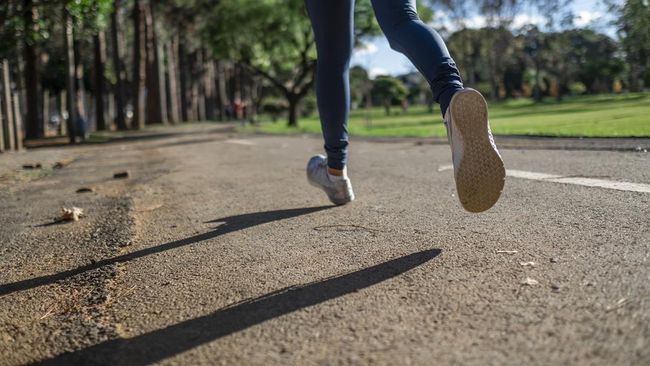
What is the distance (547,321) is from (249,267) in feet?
3.44

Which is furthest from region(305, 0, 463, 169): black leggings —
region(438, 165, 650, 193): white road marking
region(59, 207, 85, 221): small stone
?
region(59, 207, 85, 221): small stone

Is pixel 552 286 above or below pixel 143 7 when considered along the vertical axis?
below

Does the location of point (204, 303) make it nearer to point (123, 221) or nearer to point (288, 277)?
point (288, 277)

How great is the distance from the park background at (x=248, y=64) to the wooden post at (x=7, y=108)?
0.03 metres

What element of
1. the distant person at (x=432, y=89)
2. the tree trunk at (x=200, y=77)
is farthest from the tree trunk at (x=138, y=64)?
the distant person at (x=432, y=89)

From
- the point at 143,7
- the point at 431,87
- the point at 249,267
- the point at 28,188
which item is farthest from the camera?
the point at 143,7

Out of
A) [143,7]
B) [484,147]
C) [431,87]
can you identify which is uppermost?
[143,7]

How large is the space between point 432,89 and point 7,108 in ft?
38.3

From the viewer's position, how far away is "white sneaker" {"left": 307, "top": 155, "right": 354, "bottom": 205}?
3131mm

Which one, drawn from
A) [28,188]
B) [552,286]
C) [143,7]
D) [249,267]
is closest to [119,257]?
[249,267]

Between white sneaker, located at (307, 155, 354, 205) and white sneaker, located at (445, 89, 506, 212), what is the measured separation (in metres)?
1.13

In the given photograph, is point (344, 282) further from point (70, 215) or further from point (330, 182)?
point (70, 215)

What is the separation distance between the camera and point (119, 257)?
234 cm

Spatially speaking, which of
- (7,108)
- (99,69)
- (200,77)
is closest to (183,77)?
(200,77)
